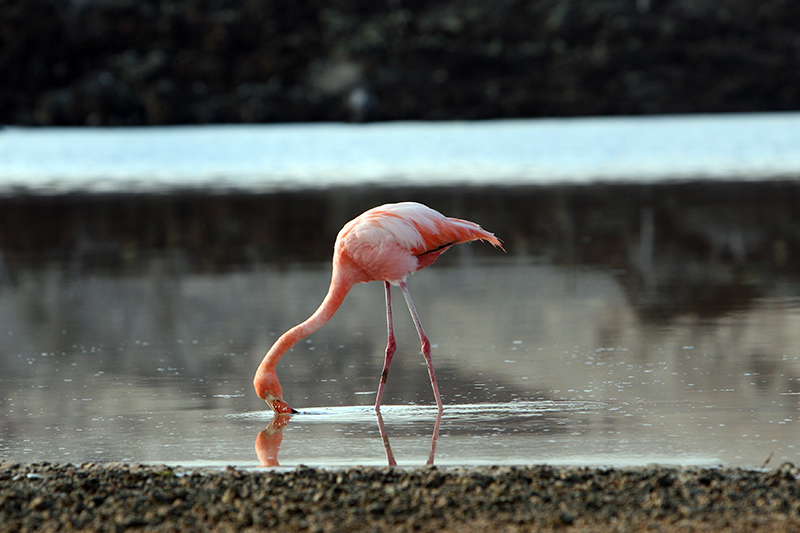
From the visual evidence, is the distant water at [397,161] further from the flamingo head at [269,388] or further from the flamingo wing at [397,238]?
the flamingo head at [269,388]

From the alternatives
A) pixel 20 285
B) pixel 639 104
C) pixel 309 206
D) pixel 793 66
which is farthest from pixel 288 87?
pixel 20 285

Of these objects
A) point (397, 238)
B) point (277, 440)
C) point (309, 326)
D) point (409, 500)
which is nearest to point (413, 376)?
point (397, 238)

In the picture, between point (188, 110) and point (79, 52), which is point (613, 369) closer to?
point (188, 110)

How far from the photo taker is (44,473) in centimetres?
601

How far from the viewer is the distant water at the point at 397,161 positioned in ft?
105

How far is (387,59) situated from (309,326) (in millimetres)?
114603

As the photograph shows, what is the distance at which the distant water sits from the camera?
3216 centimetres

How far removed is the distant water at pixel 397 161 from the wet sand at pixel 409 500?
79.1 feet

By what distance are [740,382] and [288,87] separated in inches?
4518

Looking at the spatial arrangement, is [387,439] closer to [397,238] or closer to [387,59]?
[397,238]

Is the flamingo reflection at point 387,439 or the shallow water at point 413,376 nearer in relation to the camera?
the flamingo reflection at point 387,439

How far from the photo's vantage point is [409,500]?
5344 mm

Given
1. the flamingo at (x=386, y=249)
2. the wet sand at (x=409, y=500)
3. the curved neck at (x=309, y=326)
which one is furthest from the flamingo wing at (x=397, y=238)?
the wet sand at (x=409, y=500)

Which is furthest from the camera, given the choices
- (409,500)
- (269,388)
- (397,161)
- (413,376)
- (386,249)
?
(397,161)
